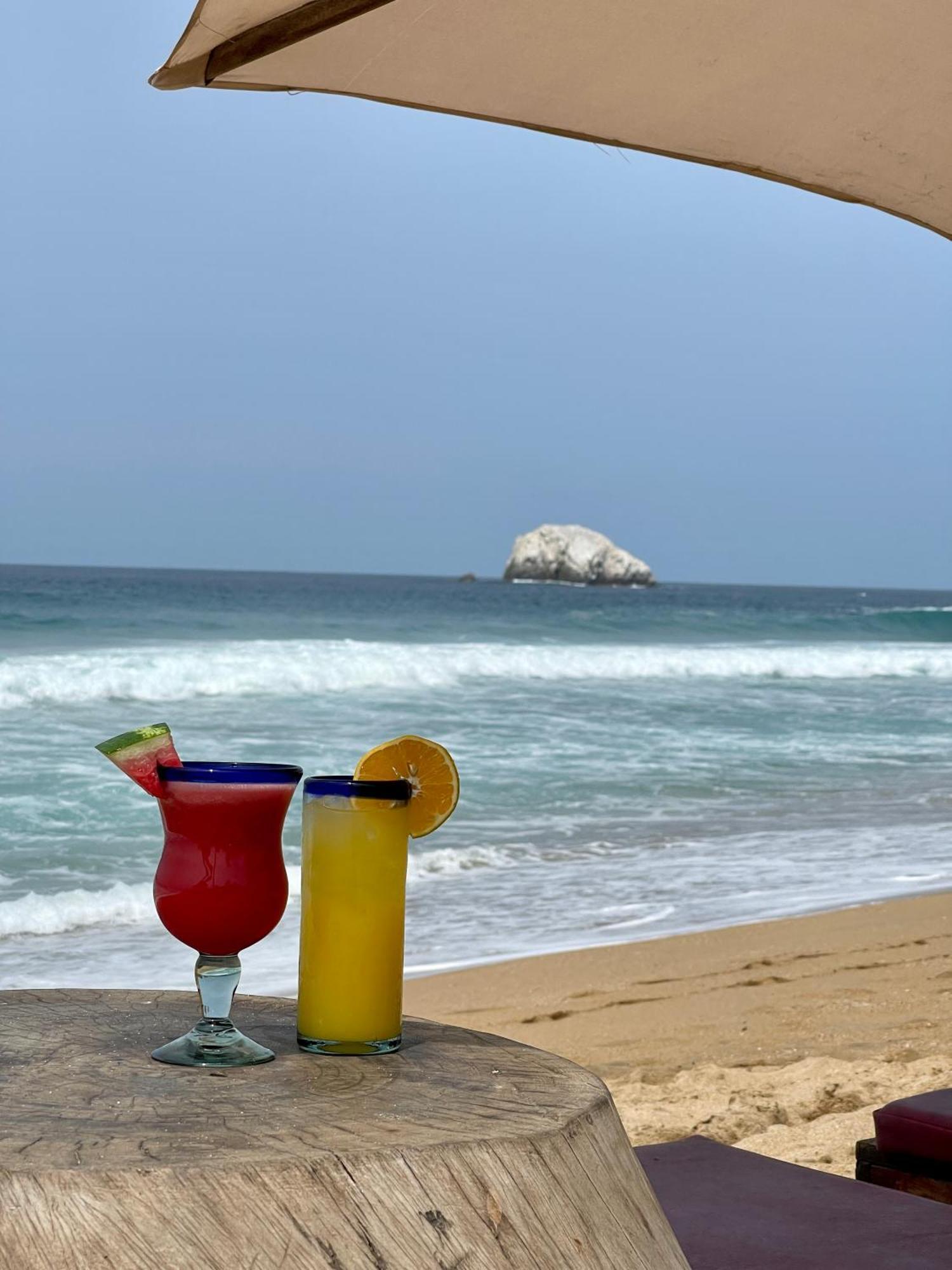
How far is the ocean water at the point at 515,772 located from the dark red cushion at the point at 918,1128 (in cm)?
233

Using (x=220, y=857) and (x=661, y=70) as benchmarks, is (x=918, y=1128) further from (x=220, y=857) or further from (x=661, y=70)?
(x=661, y=70)

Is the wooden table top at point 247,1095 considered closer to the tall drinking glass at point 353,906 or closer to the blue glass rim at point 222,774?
the tall drinking glass at point 353,906

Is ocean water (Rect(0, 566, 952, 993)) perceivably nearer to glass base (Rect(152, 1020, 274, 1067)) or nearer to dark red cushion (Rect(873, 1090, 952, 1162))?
dark red cushion (Rect(873, 1090, 952, 1162))

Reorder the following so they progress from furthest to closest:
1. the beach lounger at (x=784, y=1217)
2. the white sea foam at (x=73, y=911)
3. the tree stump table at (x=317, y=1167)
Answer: the white sea foam at (x=73, y=911) < the beach lounger at (x=784, y=1217) < the tree stump table at (x=317, y=1167)

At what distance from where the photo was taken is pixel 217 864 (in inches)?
42.0

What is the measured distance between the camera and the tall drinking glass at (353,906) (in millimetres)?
1109

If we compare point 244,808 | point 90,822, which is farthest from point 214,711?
point 244,808

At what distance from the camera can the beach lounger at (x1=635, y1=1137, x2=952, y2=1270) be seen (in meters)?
1.45

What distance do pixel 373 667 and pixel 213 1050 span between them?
44.4 feet

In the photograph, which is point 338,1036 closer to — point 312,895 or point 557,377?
point 312,895

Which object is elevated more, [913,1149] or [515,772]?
[913,1149]

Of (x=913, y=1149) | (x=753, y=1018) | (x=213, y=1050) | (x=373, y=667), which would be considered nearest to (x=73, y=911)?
(x=753, y=1018)

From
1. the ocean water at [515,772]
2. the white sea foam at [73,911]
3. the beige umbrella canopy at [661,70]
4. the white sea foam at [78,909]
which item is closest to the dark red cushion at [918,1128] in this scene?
the beige umbrella canopy at [661,70]

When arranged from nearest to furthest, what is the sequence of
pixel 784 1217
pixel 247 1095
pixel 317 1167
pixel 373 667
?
pixel 317 1167
pixel 247 1095
pixel 784 1217
pixel 373 667
